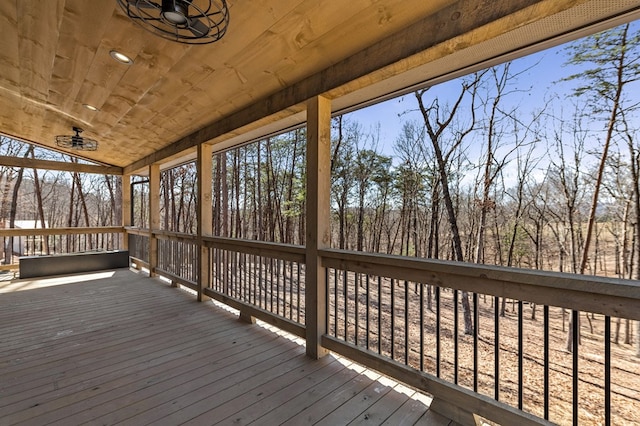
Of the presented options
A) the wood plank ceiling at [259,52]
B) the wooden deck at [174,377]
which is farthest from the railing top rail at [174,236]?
the wood plank ceiling at [259,52]

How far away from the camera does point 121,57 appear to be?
7.70ft

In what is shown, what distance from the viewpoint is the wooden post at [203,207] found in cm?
400

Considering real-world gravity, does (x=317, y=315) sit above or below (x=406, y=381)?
above

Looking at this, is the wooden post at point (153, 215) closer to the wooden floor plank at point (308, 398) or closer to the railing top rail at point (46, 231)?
the railing top rail at point (46, 231)

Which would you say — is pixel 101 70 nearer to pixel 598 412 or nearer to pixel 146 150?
pixel 146 150

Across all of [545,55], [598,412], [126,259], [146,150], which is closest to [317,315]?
[545,55]

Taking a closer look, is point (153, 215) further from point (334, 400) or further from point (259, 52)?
point (334, 400)

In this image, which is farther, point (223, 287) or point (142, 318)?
point (223, 287)

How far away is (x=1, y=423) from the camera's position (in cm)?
167

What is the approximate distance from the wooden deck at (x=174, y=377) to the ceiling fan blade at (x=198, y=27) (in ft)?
7.48

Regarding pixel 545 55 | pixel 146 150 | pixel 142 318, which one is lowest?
pixel 142 318

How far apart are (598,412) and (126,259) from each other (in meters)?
8.60

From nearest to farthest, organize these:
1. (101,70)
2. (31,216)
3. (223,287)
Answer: (101,70) → (223,287) → (31,216)

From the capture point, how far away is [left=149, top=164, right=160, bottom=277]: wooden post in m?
5.46
